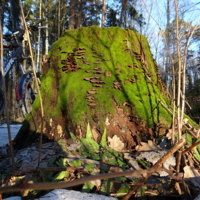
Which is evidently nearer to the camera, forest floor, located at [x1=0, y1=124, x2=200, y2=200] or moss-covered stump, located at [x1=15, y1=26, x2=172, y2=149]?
forest floor, located at [x1=0, y1=124, x2=200, y2=200]

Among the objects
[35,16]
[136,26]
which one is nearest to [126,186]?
[35,16]

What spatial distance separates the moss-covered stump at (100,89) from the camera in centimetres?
211

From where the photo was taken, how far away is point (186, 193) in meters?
1.06

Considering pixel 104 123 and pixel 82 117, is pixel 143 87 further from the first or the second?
pixel 82 117

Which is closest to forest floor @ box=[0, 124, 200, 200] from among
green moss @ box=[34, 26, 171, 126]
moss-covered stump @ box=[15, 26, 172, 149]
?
moss-covered stump @ box=[15, 26, 172, 149]

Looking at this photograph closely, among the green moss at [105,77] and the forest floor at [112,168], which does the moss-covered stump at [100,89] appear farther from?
the forest floor at [112,168]

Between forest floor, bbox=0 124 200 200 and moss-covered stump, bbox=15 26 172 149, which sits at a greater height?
moss-covered stump, bbox=15 26 172 149

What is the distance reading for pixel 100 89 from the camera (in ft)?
7.63

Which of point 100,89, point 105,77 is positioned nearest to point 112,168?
point 100,89

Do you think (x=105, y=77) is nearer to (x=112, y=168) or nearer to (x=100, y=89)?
(x=100, y=89)

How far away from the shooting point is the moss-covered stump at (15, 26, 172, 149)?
2109 mm

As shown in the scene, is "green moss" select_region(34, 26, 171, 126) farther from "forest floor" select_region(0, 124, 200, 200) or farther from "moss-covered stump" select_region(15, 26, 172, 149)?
"forest floor" select_region(0, 124, 200, 200)

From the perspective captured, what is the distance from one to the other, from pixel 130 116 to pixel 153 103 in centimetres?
39

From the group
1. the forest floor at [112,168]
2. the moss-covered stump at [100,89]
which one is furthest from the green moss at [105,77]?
the forest floor at [112,168]
